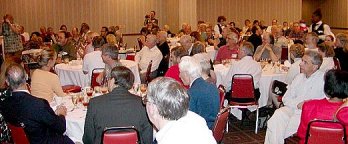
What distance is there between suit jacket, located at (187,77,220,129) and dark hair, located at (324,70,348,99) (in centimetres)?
102

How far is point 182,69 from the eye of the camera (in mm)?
4805

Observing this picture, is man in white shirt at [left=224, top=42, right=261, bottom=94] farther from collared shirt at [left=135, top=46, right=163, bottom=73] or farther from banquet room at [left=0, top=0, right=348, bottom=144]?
collared shirt at [left=135, top=46, right=163, bottom=73]

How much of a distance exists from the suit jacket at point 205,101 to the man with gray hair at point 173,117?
6.27 feet

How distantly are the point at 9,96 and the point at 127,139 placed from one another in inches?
45.3

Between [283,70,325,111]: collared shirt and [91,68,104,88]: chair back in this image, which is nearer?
[283,70,325,111]: collared shirt

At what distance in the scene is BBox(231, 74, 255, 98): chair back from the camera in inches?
267

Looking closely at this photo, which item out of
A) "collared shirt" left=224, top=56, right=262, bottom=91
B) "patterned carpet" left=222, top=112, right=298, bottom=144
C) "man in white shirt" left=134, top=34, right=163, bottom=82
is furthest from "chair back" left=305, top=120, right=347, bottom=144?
"man in white shirt" left=134, top=34, right=163, bottom=82

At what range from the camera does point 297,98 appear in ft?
18.1

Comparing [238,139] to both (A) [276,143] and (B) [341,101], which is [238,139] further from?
(B) [341,101]

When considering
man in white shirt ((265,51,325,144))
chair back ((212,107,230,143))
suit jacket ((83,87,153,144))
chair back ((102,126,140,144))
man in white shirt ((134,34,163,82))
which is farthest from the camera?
man in white shirt ((134,34,163,82))

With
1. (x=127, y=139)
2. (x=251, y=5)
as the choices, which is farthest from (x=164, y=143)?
(x=251, y=5)

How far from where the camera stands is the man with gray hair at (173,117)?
2473 millimetres

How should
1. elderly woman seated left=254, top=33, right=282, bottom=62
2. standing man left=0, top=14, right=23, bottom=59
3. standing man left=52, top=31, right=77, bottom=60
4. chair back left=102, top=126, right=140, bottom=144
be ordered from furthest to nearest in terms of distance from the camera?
standing man left=0, top=14, right=23, bottom=59 → standing man left=52, top=31, right=77, bottom=60 → elderly woman seated left=254, top=33, right=282, bottom=62 → chair back left=102, top=126, right=140, bottom=144

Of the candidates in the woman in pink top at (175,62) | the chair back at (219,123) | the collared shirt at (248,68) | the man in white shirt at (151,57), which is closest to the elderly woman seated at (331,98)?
the chair back at (219,123)
